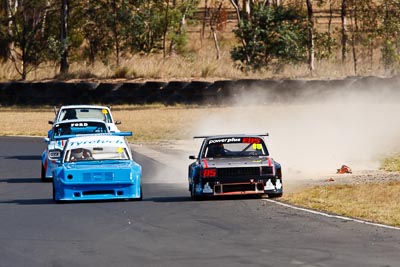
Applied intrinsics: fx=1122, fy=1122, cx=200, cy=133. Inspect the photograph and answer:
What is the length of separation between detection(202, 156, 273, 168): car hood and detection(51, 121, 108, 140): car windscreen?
7.43 m

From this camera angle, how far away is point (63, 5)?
209 feet

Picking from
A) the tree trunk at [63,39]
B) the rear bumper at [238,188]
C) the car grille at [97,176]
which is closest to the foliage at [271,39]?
the tree trunk at [63,39]

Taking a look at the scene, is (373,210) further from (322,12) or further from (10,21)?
(322,12)

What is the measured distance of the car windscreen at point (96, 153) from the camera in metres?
21.0

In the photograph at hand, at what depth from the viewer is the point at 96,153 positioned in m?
21.8

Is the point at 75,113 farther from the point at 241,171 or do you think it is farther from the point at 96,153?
the point at 241,171

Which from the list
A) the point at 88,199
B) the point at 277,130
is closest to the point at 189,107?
the point at 277,130

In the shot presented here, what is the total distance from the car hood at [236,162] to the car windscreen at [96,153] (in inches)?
69.1

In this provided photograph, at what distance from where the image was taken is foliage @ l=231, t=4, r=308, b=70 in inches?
2515

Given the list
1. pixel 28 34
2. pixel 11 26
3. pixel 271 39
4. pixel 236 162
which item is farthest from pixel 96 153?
Result: pixel 11 26

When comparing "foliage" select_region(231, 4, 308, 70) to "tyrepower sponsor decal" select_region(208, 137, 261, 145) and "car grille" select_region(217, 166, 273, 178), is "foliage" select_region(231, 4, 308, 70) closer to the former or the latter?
"tyrepower sponsor decal" select_region(208, 137, 261, 145)

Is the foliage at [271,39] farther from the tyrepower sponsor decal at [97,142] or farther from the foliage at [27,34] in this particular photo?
the tyrepower sponsor decal at [97,142]

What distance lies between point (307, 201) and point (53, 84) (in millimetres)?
35387

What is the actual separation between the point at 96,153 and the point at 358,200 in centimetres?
520
